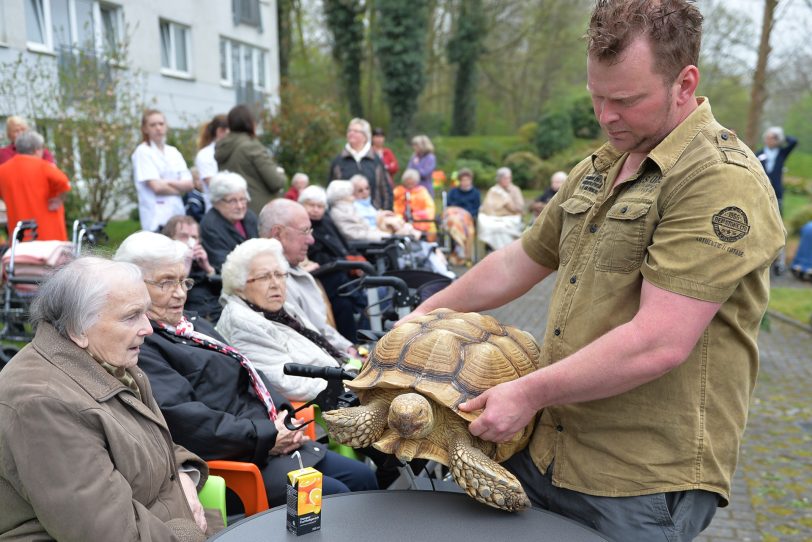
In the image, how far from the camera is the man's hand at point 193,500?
2.62m

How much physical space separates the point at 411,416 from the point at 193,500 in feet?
3.79

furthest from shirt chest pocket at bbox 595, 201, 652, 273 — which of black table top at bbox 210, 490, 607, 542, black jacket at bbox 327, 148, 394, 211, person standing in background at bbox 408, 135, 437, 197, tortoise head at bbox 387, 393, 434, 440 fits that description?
person standing in background at bbox 408, 135, 437, 197

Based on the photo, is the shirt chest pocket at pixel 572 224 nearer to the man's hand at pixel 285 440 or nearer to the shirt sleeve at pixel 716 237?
the shirt sleeve at pixel 716 237

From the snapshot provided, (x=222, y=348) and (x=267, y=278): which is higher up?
(x=267, y=278)

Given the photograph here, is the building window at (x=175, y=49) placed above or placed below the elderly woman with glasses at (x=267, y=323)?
above

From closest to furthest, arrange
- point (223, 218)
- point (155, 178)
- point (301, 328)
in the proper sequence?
point (301, 328), point (223, 218), point (155, 178)

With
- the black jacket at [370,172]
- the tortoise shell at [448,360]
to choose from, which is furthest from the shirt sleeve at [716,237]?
the black jacket at [370,172]

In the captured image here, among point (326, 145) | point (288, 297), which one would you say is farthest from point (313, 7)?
point (288, 297)

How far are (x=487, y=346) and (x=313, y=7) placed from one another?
31.4m

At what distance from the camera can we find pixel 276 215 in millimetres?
5363

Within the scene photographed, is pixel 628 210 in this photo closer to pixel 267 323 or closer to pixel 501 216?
pixel 267 323

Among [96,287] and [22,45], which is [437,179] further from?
[96,287]

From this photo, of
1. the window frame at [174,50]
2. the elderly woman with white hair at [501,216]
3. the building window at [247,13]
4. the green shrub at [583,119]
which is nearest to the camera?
the elderly woman with white hair at [501,216]

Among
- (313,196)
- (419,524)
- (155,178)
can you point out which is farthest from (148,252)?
(155,178)
